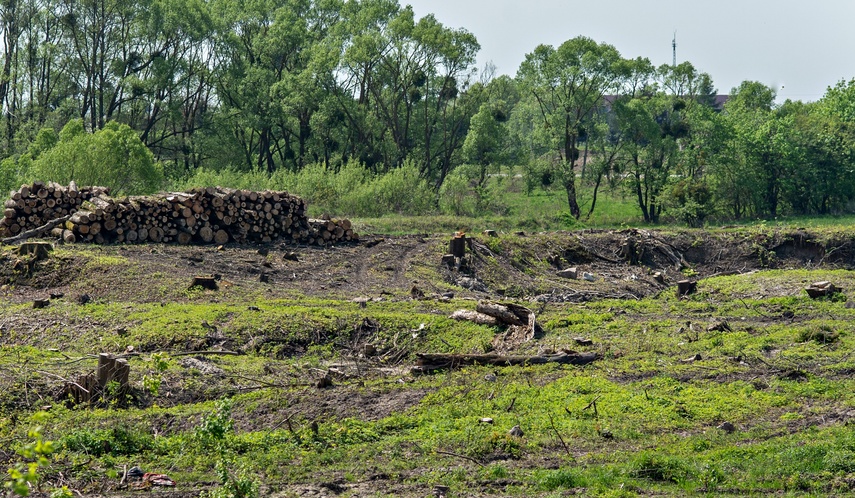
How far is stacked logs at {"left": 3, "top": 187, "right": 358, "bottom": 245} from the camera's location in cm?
2652

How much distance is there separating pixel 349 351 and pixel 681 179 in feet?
107

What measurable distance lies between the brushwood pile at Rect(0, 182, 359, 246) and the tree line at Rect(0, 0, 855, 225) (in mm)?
14076

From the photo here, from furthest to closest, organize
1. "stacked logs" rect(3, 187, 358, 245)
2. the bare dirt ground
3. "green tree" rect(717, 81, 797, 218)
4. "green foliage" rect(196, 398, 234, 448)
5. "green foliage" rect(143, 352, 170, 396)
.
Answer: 1. "green tree" rect(717, 81, 797, 218)
2. "stacked logs" rect(3, 187, 358, 245)
3. the bare dirt ground
4. "green foliage" rect(143, 352, 170, 396)
5. "green foliage" rect(196, 398, 234, 448)

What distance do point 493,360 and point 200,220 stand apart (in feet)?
46.1

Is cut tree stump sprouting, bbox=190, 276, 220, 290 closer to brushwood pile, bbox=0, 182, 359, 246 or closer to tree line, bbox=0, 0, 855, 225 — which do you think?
brushwood pile, bbox=0, 182, 359, 246

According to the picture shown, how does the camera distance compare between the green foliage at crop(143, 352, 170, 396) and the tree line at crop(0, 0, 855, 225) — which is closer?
the green foliage at crop(143, 352, 170, 396)

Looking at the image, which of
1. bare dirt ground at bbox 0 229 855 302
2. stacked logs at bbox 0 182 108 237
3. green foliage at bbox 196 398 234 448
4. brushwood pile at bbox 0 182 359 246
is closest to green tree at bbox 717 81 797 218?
Answer: bare dirt ground at bbox 0 229 855 302

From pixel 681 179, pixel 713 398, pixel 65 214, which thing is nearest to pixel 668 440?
pixel 713 398

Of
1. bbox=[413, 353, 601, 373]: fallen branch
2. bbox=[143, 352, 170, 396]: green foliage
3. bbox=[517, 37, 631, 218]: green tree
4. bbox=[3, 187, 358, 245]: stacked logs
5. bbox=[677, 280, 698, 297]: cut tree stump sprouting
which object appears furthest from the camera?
bbox=[517, 37, 631, 218]: green tree

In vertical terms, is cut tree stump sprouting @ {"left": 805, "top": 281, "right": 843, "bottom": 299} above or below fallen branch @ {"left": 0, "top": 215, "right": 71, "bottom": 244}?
below

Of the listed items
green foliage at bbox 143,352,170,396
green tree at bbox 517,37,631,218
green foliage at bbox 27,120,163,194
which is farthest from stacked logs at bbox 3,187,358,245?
green tree at bbox 517,37,631,218

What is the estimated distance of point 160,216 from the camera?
27188 millimetres

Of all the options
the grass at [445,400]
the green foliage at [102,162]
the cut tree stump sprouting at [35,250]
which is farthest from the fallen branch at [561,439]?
the green foliage at [102,162]

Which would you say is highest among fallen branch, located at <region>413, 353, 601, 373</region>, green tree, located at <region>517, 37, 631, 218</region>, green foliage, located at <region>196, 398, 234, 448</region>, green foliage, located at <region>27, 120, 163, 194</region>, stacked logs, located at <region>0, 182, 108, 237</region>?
green tree, located at <region>517, 37, 631, 218</region>
